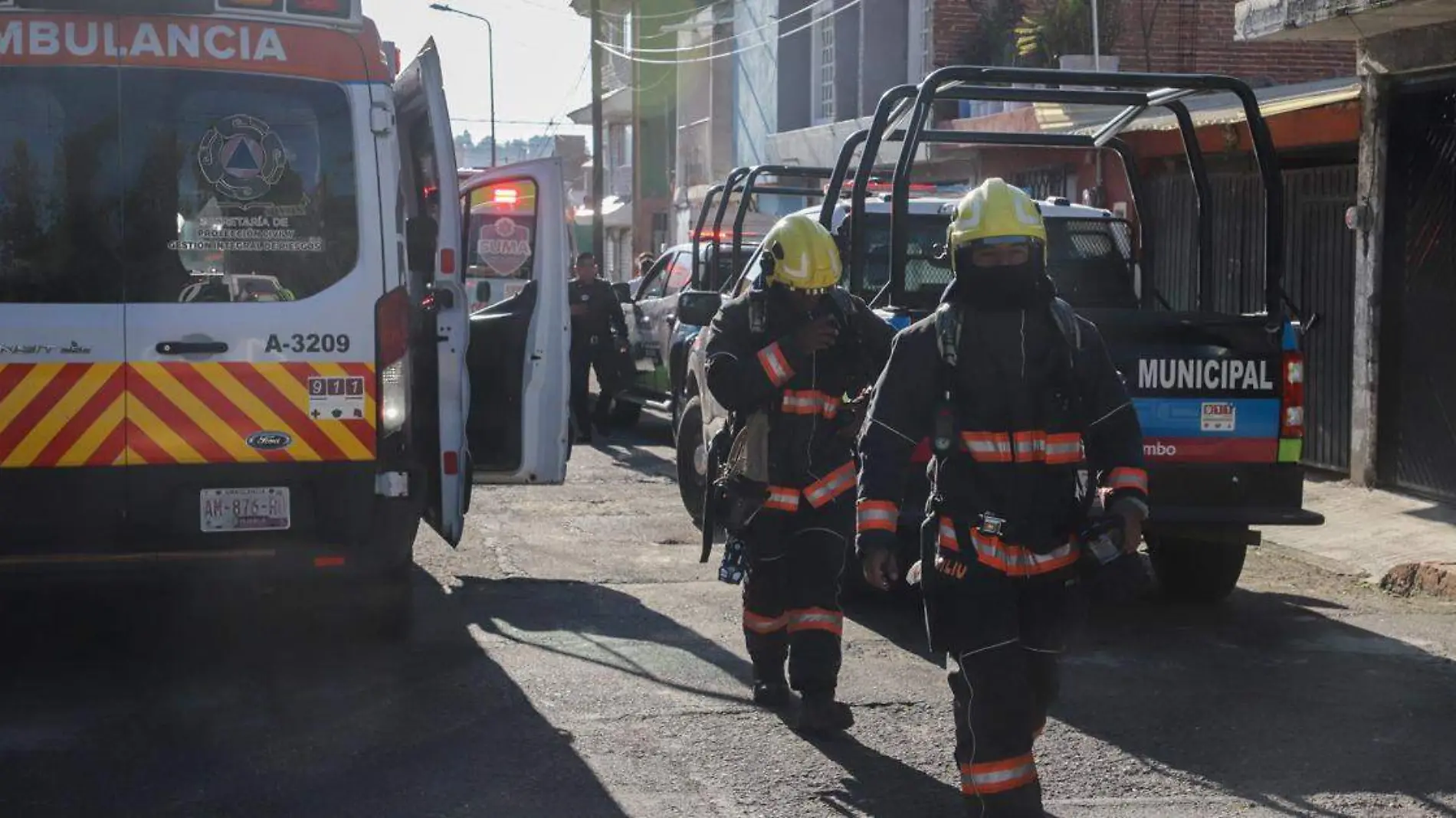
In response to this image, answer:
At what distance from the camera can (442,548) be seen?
981 centimetres

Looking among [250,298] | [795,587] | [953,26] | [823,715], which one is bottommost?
[823,715]

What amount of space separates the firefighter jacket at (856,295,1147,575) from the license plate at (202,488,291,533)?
101 inches

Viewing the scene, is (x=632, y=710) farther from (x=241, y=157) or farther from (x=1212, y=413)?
(x=1212, y=413)

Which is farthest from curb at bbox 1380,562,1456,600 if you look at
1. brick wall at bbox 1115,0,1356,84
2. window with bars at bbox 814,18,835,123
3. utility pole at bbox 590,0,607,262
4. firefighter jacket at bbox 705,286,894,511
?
utility pole at bbox 590,0,607,262

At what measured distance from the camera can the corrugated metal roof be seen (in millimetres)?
12242

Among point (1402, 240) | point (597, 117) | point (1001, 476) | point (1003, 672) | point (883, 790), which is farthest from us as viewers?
point (597, 117)

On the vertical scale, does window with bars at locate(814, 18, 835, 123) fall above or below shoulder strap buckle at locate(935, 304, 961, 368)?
above

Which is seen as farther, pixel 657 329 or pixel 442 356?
pixel 657 329

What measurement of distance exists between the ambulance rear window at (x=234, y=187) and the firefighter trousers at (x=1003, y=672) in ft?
9.79

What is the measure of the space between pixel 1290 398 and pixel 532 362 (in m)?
3.28

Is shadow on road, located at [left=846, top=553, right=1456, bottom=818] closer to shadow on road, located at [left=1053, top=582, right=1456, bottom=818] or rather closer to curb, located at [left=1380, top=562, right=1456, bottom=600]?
shadow on road, located at [left=1053, top=582, right=1456, bottom=818]

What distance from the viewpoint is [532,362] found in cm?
784

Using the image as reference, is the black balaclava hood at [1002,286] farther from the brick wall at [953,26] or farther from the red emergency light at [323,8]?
the brick wall at [953,26]

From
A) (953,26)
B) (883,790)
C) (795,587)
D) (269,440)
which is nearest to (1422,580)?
(795,587)
